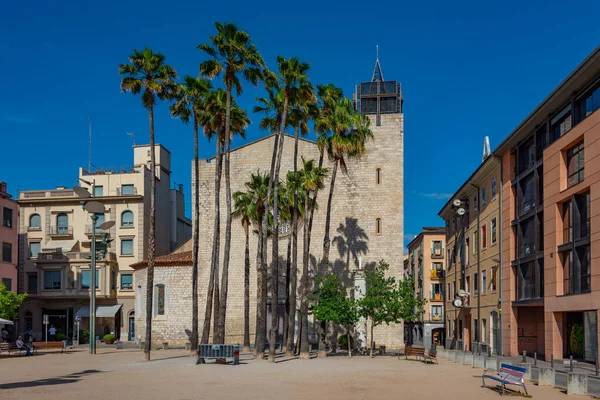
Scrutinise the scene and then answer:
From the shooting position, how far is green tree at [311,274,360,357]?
124ft

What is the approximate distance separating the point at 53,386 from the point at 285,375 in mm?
8233

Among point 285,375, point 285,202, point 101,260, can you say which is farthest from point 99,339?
point 285,375

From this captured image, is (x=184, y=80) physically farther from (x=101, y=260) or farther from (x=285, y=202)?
(x=101, y=260)

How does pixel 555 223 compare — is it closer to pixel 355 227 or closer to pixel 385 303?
pixel 385 303

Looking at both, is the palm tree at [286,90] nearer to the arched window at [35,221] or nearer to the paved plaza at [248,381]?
the paved plaza at [248,381]

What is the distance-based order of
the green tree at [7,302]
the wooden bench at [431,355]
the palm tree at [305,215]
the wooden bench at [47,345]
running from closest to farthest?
1. the wooden bench at [431,355]
2. the palm tree at [305,215]
3. the wooden bench at [47,345]
4. the green tree at [7,302]

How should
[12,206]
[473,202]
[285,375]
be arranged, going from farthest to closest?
[12,206] < [473,202] < [285,375]

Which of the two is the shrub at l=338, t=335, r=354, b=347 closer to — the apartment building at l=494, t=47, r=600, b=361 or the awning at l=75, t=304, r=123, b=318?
the apartment building at l=494, t=47, r=600, b=361

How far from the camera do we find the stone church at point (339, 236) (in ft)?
→ 165

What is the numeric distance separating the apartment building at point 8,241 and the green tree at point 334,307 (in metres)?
28.4

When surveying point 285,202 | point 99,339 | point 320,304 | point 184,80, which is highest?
point 184,80

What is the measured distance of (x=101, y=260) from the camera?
60688 mm

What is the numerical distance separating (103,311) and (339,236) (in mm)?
23996

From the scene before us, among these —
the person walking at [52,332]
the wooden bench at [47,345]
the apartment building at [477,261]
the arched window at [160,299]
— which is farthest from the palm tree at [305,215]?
the person walking at [52,332]
